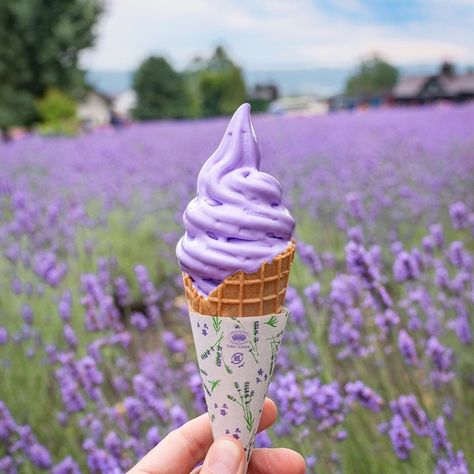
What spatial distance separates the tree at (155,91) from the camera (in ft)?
134

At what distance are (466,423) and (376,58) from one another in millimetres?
104868

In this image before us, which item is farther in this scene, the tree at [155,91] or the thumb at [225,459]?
the tree at [155,91]

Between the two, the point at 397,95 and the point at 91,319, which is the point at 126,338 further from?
the point at 397,95

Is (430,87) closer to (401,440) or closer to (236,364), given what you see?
(401,440)

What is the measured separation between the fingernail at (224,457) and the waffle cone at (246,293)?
0.74 feet

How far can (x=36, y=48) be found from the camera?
85.6 feet

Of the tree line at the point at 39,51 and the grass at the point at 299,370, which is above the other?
the tree line at the point at 39,51

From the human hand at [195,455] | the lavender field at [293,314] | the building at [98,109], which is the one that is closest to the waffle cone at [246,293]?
the human hand at [195,455]

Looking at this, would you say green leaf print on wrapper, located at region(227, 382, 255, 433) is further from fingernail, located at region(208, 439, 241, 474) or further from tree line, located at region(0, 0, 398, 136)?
tree line, located at region(0, 0, 398, 136)

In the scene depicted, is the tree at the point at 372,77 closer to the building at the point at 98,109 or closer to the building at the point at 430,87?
the building at the point at 430,87

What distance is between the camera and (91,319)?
8.04 ft

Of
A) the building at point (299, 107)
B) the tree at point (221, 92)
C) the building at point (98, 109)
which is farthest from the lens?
the building at point (98, 109)

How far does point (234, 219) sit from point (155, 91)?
4115cm

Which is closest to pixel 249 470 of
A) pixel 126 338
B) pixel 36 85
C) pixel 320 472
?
pixel 320 472
